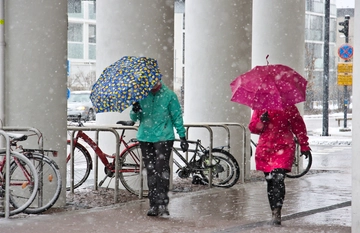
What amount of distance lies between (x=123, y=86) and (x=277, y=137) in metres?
1.76

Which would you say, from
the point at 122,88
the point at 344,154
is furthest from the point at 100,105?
the point at 344,154

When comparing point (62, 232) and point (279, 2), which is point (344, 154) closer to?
point (279, 2)

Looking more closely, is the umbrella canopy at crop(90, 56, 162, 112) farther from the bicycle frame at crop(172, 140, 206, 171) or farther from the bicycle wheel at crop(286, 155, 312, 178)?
the bicycle wheel at crop(286, 155, 312, 178)

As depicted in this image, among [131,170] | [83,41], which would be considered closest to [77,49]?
[83,41]

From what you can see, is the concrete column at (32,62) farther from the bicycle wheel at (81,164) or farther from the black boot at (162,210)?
the bicycle wheel at (81,164)

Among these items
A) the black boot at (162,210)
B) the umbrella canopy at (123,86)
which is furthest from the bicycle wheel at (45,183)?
the black boot at (162,210)

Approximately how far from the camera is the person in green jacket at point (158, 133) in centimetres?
927

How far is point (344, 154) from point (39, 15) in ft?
46.2

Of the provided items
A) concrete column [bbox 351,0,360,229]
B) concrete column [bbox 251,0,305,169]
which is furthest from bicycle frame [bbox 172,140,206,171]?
concrete column [bbox 351,0,360,229]

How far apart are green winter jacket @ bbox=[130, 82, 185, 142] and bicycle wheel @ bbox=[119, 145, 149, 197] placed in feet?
5.55

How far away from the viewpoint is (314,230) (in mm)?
8391

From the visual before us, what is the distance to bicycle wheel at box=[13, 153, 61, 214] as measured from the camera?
915 cm

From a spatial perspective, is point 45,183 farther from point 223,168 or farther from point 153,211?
point 223,168

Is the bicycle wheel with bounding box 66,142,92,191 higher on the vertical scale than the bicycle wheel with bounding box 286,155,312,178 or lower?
higher
